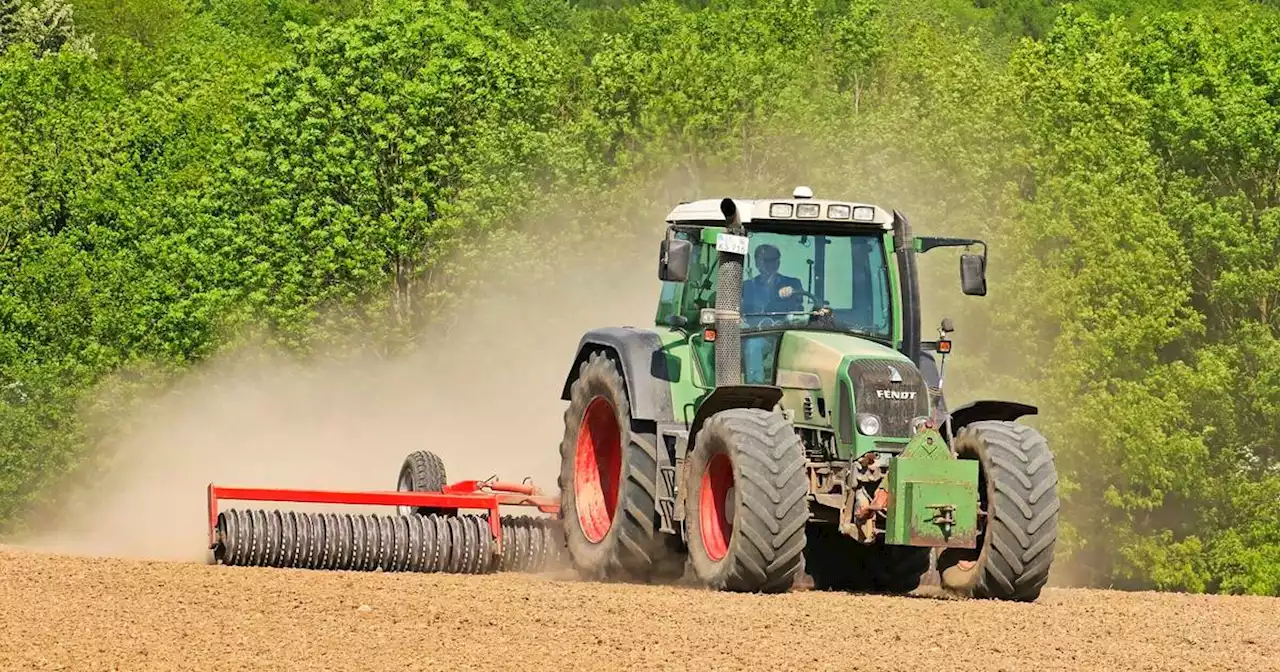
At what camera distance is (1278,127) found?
5441 cm

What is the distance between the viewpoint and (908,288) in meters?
16.2

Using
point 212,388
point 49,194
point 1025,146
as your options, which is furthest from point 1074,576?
point 49,194

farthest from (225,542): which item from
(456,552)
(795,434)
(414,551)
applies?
(795,434)

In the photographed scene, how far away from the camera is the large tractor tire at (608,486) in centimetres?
1620

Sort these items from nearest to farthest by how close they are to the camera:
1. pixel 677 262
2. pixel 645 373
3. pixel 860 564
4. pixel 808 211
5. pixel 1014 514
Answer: pixel 1014 514 < pixel 677 262 < pixel 808 211 < pixel 645 373 < pixel 860 564

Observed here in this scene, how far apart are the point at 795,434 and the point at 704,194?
4152 centimetres

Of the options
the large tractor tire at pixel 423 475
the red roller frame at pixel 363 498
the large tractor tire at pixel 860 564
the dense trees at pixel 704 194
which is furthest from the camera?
the dense trees at pixel 704 194

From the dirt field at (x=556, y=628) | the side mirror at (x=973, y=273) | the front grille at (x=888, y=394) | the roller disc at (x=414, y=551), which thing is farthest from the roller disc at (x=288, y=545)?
the side mirror at (x=973, y=273)

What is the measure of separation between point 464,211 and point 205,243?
7.45 meters

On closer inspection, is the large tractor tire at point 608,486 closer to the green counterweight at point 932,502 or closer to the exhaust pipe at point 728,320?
the exhaust pipe at point 728,320

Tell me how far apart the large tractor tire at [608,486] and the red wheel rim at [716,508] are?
97 centimetres

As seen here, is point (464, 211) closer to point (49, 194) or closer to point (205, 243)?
point (205, 243)

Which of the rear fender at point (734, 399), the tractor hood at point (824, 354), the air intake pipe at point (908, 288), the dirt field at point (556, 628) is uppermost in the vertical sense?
the air intake pipe at point (908, 288)

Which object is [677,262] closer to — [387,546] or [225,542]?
[387,546]
